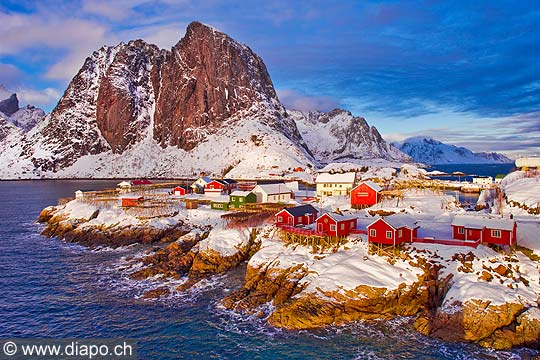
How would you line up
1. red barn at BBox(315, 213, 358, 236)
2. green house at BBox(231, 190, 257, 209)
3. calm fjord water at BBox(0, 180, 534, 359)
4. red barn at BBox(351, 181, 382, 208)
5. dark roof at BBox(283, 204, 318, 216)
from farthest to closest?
green house at BBox(231, 190, 257, 209), red barn at BBox(351, 181, 382, 208), dark roof at BBox(283, 204, 318, 216), red barn at BBox(315, 213, 358, 236), calm fjord water at BBox(0, 180, 534, 359)

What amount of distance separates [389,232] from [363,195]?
27.5m

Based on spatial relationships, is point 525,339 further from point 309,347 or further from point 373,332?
point 309,347

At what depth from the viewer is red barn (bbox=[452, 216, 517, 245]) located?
3609 centimetres

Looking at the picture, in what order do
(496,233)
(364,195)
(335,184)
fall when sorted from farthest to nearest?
(335,184) < (364,195) < (496,233)

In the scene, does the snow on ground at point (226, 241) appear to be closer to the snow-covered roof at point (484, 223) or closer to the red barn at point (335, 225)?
the red barn at point (335, 225)

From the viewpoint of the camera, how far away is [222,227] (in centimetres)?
5047

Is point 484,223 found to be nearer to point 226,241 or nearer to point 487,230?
point 487,230

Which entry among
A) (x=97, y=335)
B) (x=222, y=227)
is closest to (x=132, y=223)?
A: (x=222, y=227)

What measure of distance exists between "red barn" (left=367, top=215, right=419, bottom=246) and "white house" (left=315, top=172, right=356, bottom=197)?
40853 millimetres

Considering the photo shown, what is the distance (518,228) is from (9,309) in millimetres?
46341

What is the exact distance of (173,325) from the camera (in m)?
28.9

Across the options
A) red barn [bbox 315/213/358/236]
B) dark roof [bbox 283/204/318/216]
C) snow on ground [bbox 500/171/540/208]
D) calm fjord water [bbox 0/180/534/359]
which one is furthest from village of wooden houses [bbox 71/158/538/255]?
calm fjord water [bbox 0/180/534/359]

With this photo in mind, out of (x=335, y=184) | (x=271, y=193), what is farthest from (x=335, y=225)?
(x=335, y=184)

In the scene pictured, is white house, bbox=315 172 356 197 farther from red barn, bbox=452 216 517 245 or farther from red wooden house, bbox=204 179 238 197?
red barn, bbox=452 216 517 245
